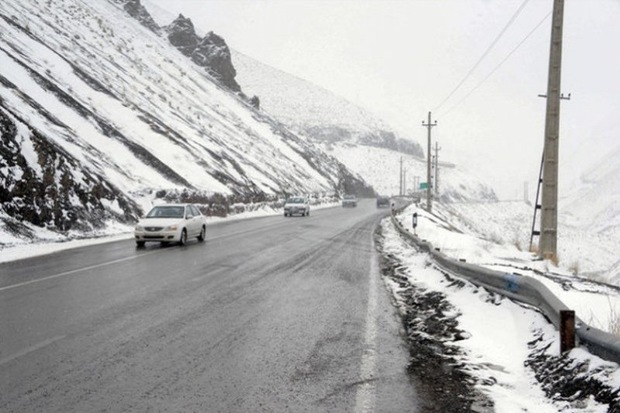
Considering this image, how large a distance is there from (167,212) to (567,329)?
53.6 ft

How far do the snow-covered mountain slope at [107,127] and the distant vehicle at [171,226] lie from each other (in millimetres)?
4592

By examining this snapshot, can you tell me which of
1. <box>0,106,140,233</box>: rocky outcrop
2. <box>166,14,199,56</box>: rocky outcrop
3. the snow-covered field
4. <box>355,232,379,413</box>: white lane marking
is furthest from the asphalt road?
<box>166,14,199,56</box>: rocky outcrop

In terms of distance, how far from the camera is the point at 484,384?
5199 millimetres

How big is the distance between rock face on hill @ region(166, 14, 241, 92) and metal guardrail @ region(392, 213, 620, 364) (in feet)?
A: 293

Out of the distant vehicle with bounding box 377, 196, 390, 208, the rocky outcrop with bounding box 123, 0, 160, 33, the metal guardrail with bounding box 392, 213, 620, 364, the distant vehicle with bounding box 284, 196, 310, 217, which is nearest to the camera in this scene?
the metal guardrail with bounding box 392, 213, 620, 364

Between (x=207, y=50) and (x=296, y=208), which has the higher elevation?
(x=207, y=50)

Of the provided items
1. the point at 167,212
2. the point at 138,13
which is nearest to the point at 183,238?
the point at 167,212

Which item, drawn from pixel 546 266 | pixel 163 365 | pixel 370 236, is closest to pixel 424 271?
pixel 546 266

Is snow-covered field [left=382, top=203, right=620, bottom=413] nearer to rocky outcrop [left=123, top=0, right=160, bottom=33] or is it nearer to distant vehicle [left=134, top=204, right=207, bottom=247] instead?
distant vehicle [left=134, top=204, right=207, bottom=247]

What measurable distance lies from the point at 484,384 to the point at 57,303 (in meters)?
6.33

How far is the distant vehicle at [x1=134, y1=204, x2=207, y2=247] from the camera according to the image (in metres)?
18.4

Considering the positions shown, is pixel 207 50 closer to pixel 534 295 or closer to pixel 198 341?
pixel 198 341

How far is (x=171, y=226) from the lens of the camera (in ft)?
61.1

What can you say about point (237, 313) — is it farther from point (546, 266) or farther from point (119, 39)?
point (119, 39)
